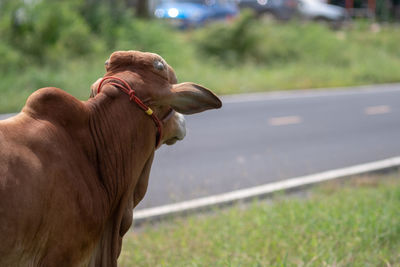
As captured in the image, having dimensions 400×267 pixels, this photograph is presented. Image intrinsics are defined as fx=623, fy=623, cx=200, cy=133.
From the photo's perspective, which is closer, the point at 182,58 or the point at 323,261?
the point at 323,261

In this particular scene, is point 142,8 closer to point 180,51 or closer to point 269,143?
point 180,51

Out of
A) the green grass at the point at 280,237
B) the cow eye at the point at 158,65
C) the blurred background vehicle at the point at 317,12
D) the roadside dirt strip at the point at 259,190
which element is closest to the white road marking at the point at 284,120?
the roadside dirt strip at the point at 259,190

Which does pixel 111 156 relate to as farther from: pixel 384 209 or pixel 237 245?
pixel 384 209

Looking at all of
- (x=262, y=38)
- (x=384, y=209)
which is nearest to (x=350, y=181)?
(x=384, y=209)

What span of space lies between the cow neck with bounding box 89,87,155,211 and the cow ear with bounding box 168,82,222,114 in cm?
15

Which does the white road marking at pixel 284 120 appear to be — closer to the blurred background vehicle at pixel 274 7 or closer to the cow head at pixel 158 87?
the cow head at pixel 158 87

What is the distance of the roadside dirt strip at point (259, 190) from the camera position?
235 inches

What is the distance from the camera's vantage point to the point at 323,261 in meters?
4.06

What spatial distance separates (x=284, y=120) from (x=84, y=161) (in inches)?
408

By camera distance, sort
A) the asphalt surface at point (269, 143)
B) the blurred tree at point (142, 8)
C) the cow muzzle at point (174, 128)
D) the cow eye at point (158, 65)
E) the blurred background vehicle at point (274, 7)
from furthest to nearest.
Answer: the blurred background vehicle at point (274, 7)
the blurred tree at point (142, 8)
the asphalt surface at point (269, 143)
the cow muzzle at point (174, 128)
the cow eye at point (158, 65)

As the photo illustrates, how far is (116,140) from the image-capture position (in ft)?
8.49

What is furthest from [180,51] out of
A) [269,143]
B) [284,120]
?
[269,143]

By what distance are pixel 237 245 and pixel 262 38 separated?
18718 mm

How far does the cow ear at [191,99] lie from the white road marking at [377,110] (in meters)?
12.0
